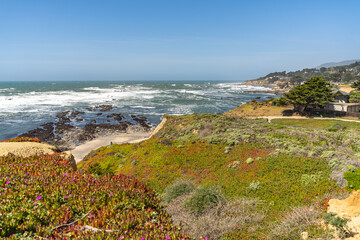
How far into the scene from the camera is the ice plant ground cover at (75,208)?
408 cm

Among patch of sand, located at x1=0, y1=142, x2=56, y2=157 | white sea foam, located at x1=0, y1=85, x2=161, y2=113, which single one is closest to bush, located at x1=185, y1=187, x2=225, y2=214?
patch of sand, located at x1=0, y1=142, x2=56, y2=157

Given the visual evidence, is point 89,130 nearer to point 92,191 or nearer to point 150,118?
point 150,118

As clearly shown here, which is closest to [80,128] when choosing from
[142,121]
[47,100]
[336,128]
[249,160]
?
[142,121]

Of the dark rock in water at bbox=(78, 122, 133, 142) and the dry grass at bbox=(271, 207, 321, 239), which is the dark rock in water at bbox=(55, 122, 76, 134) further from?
the dry grass at bbox=(271, 207, 321, 239)

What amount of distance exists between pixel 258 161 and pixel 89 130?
3579 cm

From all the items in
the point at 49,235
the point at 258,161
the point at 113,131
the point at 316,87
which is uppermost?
the point at 316,87

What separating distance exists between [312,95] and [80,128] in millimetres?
47054

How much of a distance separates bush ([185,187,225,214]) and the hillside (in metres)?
0.15

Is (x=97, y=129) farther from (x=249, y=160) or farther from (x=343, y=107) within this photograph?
(x=343, y=107)

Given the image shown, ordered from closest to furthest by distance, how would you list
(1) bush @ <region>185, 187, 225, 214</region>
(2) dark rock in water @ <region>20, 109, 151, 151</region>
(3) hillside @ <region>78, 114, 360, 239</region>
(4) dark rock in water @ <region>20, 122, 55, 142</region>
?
(3) hillside @ <region>78, 114, 360, 239</region> < (1) bush @ <region>185, 187, 225, 214</region> < (2) dark rock in water @ <region>20, 109, 151, 151</region> < (4) dark rock in water @ <region>20, 122, 55, 142</region>

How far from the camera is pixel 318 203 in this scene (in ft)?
24.0

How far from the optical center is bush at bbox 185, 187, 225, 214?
7.38 metres

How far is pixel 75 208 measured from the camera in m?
4.87

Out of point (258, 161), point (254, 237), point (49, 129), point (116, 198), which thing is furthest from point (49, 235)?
point (49, 129)
